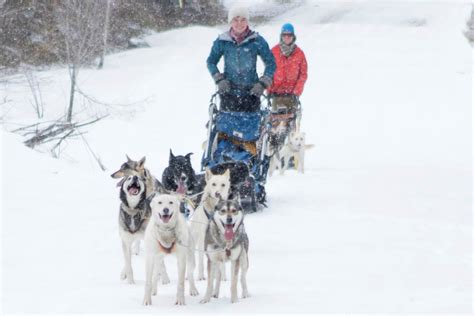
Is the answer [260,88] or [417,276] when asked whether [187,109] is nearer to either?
[260,88]

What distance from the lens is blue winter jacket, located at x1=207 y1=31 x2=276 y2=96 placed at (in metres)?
8.73

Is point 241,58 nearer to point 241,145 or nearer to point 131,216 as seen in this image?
point 241,145

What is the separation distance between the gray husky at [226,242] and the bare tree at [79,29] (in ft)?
49.4

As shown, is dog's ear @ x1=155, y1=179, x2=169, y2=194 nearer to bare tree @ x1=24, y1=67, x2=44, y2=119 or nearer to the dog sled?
the dog sled

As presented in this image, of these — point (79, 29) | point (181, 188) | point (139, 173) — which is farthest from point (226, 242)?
point (79, 29)

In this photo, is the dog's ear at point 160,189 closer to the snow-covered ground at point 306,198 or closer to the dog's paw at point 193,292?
the snow-covered ground at point 306,198

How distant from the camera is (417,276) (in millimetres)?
6387

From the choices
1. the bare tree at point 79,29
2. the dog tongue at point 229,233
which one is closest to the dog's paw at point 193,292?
the dog tongue at point 229,233

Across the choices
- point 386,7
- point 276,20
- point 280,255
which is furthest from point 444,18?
point 280,255

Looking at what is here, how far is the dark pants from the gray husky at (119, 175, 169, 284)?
8.78 feet

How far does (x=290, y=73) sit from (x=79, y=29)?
10.9 meters

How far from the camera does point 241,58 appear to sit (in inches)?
344

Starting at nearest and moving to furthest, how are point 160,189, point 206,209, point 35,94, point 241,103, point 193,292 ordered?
point 193,292, point 206,209, point 160,189, point 241,103, point 35,94

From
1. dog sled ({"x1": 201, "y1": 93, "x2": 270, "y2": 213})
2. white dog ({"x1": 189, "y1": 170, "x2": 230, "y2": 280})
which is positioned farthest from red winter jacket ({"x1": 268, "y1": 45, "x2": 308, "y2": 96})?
white dog ({"x1": 189, "y1": 170, "x2": 230, "y2": 280})
